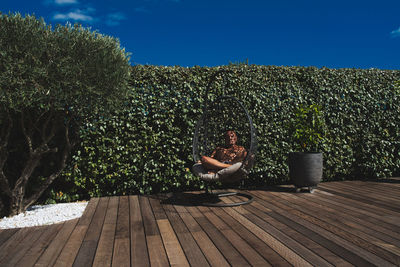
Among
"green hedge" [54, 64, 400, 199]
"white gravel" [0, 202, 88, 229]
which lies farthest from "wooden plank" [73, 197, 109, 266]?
"green hedge" [54, 64, 400, 199]

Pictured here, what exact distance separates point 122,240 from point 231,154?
202 centimetres

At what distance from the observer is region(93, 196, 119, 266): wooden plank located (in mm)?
2222

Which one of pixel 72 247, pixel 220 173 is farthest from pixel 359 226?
pixel 72 247

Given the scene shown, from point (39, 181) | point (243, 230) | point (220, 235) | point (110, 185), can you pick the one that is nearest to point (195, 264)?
point (220, 235)

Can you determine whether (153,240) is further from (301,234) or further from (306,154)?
(306,154)

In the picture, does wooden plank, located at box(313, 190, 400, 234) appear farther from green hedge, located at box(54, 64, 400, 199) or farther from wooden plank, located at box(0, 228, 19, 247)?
wooden plank, located at box(0, 228, 19, 247)

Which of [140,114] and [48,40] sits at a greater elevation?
[48,40]

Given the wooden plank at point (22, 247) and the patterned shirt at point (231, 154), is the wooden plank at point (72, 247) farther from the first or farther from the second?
the patterned shirt at point (231, 154)

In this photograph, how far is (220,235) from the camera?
2709mm

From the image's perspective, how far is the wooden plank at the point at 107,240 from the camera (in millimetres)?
2222

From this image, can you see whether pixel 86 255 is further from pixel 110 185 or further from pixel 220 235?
pixel 110 185

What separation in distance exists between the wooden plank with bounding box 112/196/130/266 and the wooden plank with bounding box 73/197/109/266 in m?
0.18

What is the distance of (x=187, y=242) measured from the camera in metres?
2.55

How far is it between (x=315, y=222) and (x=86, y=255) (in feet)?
7.64
